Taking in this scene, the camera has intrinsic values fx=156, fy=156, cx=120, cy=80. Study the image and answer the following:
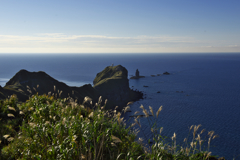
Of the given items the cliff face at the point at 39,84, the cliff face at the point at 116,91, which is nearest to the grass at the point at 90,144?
the cliff face at the point at 39,84

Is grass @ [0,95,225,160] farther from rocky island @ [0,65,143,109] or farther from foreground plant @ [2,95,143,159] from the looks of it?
rocky island @ [0,65,143,109]

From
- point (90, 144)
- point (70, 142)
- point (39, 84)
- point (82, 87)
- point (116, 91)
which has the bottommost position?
point (116, 91)

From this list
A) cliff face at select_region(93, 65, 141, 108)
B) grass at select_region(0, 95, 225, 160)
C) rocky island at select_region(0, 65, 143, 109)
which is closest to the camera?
grass at select_region(0, 95, 225, 160)

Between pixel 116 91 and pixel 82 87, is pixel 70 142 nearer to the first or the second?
pixel 82 87

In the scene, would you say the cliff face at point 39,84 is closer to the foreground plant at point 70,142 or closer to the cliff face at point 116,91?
the cliff face at point 116,91

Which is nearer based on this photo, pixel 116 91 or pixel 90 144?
pixel 90 144

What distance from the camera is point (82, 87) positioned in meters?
74.4

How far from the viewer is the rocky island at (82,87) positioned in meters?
60.5

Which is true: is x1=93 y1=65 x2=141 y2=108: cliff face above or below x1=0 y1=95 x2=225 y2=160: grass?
below

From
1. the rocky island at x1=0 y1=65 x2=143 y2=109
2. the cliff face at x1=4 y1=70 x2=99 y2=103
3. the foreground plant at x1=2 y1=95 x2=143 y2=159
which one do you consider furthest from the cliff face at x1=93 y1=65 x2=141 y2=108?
the foreground plant at x1=2 y1=95 x2=143 y2=159

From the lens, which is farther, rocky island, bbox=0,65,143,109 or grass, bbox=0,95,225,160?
rocky island, bbox=0,65,143,109

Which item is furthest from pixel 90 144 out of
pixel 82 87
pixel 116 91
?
pixel 116 91

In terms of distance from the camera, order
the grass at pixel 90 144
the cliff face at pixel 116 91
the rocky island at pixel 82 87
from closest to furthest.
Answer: the grass at pixel 90 144 < the rocky island at pixel 82 87 < the cliff face at pixel 116 91

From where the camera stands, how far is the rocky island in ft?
198
